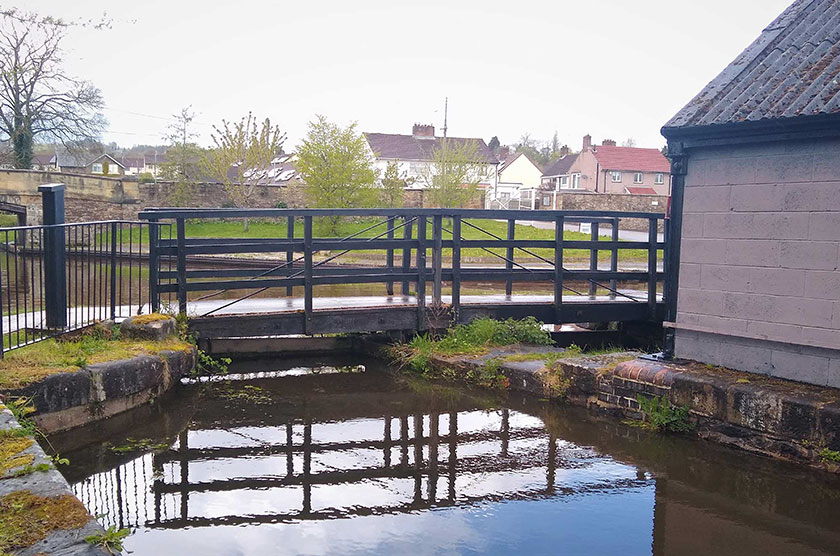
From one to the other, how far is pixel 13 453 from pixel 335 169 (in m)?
27.4

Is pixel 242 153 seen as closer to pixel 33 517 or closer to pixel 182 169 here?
pixel 182 169

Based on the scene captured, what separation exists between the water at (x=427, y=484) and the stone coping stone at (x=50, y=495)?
0.88 metres

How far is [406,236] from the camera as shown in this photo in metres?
10.0

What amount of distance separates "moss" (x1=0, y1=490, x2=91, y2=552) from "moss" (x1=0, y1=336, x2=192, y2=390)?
2.58 m

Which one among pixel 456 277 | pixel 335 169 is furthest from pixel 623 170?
pixel 456 277

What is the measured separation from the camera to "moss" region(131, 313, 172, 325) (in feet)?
25.0

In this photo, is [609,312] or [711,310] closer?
[711,310]

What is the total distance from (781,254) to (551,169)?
72.0m

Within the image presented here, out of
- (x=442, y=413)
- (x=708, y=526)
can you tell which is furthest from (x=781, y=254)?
(x=442, y=413)

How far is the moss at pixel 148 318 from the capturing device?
7605mm

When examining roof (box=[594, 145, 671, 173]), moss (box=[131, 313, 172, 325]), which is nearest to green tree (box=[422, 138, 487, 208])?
roof (box=[594, 145, 671, 173])

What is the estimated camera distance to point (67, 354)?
645 cm

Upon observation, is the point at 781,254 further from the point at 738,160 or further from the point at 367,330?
the point at 367,330

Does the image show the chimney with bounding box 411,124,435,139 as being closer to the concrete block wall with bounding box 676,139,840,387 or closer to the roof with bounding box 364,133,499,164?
the roof with bounding box 364,133,499,164
